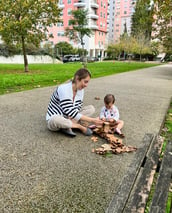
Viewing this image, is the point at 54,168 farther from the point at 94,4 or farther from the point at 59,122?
the point at 94,4

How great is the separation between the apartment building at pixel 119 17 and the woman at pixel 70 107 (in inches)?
3594

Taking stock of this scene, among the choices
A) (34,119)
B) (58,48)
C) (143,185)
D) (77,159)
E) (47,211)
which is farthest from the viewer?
(58,48)

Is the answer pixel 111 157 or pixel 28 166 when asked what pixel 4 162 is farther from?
pixel 111 157

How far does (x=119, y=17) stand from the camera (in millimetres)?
94000

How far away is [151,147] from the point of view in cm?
237

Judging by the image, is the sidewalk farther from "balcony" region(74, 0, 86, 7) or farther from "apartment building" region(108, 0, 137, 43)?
"apartment building" region(108, 0, 137, 43)

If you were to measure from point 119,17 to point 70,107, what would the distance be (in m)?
98.4

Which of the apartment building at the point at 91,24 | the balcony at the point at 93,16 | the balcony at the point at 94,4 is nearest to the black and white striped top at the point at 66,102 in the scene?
the apartment building at the point at 91,24

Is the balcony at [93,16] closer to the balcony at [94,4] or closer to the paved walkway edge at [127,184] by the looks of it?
the balcony at [94,4]

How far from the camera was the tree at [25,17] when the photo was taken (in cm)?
1416

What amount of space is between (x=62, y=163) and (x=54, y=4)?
1444 centimetres

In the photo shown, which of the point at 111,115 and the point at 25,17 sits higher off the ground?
the point at 25,17

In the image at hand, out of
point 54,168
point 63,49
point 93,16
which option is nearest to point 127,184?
point 54,168

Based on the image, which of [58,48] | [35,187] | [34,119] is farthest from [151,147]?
[58,48]
